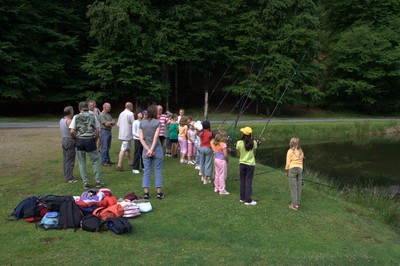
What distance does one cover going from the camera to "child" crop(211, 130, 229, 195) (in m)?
9.49

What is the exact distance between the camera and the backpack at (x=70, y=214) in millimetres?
6612

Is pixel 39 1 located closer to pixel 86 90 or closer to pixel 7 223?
pixel 86 90

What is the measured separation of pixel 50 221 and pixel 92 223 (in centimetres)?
76

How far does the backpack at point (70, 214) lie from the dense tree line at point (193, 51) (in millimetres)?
24948

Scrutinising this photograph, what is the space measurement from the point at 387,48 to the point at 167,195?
1588 inches

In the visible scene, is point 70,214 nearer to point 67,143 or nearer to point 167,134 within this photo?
point 67,143

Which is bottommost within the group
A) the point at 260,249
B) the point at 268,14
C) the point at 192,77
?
the point at 260,249

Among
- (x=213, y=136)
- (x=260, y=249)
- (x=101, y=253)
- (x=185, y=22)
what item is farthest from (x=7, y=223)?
A: (x=185, y=22)

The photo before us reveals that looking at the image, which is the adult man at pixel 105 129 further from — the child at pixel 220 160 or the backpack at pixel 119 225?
the backpack at pixel 119 225

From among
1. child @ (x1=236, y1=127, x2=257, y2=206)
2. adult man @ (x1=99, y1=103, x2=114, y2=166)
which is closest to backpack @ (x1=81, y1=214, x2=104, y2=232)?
child @ (x1=236, y1=127, x2=257, y2=206)

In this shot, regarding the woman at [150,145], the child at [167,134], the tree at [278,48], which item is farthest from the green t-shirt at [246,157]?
the tree at [278,48]

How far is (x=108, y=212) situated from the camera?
6.86 m

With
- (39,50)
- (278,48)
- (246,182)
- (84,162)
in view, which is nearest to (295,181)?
(246,182)

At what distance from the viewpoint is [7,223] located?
685cm
